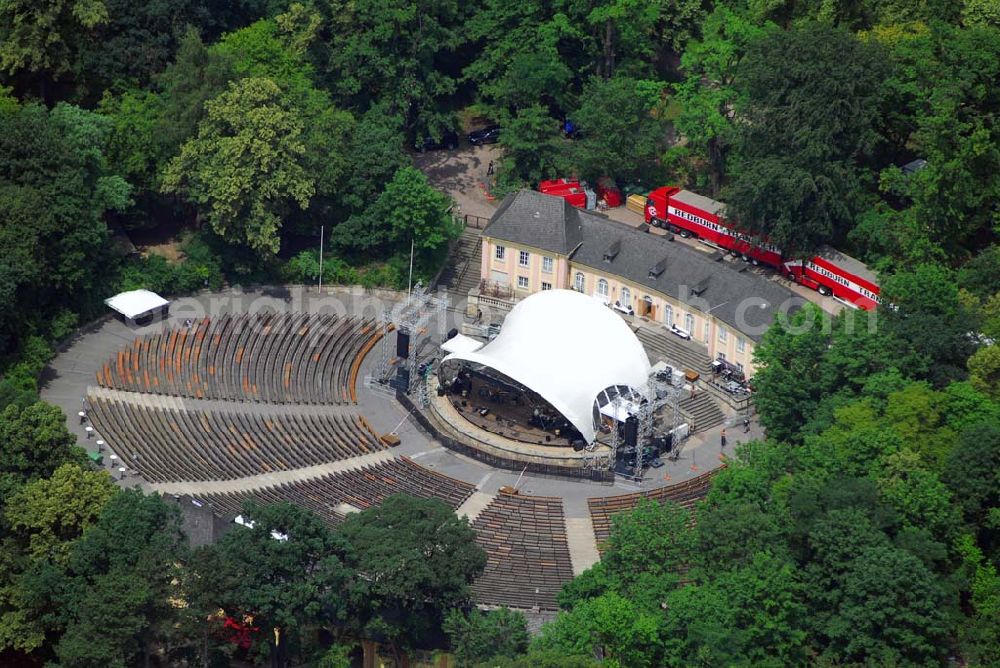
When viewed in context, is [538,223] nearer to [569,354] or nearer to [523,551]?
[569,354]

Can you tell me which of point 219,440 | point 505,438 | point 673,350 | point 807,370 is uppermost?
point 807,370

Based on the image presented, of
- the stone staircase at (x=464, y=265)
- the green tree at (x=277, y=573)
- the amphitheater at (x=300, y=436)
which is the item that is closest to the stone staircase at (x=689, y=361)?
the amphitheater at (x=300, y=436)

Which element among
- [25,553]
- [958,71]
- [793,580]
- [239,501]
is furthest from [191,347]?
[958,71]

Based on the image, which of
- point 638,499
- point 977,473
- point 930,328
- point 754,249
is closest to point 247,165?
point 754,249

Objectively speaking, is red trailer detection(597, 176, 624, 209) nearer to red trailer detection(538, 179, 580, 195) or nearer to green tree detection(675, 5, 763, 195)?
red trailer detection(538, 179, 580, 195)

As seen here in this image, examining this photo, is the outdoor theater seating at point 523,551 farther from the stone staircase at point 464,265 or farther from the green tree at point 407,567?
the stone staircase at point 464,265

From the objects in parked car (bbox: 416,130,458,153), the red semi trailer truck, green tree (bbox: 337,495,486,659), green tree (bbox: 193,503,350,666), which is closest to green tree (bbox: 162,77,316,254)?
parked car (bbox: 416,130,458,153)
